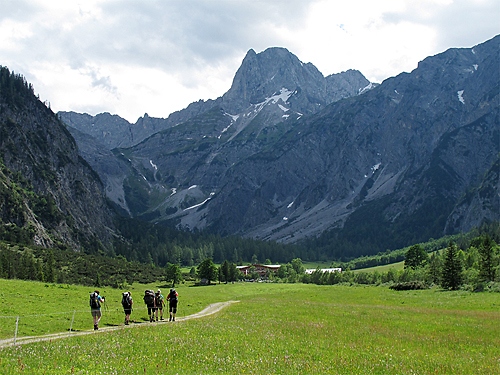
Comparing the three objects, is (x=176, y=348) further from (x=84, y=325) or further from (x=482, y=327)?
(x=482, y=327)

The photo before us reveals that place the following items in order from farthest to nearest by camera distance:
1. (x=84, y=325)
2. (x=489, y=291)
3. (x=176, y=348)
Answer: (x=489, y=291) < (x=84, y=325) < (x=176, y=348)

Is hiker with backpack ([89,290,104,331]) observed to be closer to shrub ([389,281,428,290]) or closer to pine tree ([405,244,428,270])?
shrub ([389,281,428,290])

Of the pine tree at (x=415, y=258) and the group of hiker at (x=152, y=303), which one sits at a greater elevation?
the group of hiker at (x=152, y=303)

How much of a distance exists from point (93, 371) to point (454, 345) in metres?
22.3

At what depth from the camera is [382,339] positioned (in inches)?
1197

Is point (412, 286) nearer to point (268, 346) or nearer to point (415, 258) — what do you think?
point (415, 258)

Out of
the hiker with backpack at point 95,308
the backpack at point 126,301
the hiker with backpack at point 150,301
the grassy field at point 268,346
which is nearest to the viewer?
the grassy field at point 268,346

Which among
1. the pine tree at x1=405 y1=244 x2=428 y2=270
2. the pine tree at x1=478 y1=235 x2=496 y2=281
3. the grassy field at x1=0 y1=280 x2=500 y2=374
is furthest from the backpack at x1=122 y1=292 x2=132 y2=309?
the pine tree at x1=405 y1=244 x2=428 y2=270

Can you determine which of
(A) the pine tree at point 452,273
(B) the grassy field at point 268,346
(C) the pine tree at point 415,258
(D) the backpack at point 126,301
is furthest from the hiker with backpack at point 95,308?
(C) the pine tree at point 415,258

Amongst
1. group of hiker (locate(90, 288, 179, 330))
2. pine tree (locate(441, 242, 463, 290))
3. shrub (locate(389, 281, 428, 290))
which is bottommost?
shrub (locate(389, 281, 428, 290))

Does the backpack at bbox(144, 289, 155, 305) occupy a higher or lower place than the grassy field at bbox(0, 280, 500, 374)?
higher

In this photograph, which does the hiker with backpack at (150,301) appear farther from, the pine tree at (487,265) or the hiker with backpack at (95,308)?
the pine tree at (487,265)

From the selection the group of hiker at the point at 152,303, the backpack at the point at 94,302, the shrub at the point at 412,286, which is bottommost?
the shrub at the point at 412,286

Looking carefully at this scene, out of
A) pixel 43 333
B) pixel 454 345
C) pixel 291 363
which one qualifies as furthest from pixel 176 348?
pixel 454 345
